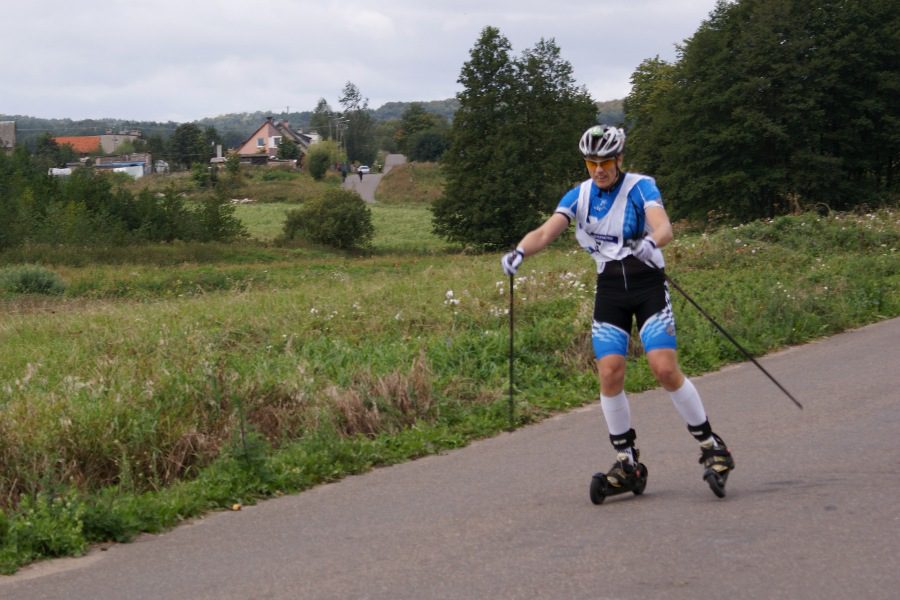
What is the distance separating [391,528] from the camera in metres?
6.10

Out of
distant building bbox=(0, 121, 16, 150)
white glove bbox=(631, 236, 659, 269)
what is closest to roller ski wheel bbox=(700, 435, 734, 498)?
white glove bbox=(631, 236, 659, 269)

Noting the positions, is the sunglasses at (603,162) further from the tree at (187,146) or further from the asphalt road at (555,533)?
the tree at (187,146)

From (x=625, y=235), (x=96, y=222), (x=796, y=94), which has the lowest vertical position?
(x=96, y=222)

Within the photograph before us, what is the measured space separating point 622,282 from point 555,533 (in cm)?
154

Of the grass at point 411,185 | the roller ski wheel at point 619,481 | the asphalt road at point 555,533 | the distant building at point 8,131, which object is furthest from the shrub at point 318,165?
the roller ski wheel at point 619,481

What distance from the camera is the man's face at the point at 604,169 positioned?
629 cm

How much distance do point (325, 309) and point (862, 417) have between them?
25.3 ft

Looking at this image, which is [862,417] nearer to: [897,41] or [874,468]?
[874,468]

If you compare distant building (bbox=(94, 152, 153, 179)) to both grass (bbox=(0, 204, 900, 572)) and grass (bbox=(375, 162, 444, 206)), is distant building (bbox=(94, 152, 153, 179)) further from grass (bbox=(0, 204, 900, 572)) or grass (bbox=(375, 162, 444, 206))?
grass (bbox=(0, 204, 900, 572))

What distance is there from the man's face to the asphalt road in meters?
1.89

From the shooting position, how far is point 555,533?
5805 millimetres

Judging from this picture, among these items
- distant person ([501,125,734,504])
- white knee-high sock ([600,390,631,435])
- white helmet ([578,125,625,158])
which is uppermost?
white helmet ([578,125,625,158])

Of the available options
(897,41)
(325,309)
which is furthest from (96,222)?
(325,309)

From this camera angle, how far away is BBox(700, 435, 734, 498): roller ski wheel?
6.24m
